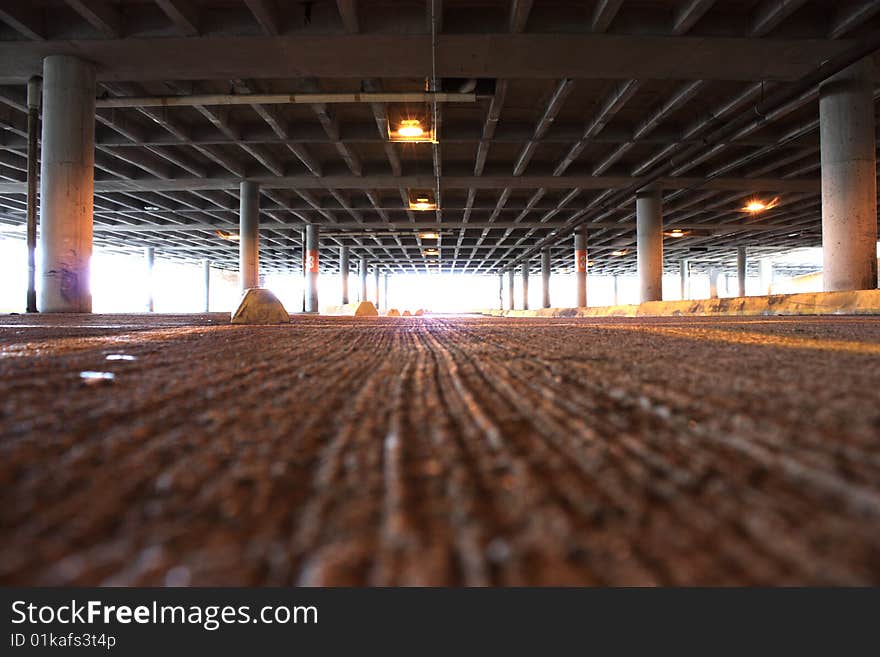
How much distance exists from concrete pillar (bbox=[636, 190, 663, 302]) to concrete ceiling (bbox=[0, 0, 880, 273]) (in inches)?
24.0

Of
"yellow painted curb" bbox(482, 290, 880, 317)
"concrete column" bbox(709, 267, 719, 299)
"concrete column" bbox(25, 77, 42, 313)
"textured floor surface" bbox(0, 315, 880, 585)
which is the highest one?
"concrete column" bbox(709, 267, 719, 299)

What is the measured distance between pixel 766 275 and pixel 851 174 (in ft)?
82.3

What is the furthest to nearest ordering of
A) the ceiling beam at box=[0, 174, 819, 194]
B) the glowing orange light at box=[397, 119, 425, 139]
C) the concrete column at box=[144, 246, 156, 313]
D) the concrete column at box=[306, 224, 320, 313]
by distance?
the concrete column at box=[144, 246, 156, 313], the concrete column at box=[306, 224, 320, 313], the ceiling beam at box=[0, 174, 819, 194], the glowing orange light at box=[397, 119, 425, 139]

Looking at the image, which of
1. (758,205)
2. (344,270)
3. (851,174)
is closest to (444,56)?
(851,174)

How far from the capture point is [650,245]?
1059 centimetres

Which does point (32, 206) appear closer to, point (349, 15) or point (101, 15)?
point (101, 15)

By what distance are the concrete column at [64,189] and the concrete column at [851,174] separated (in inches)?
375

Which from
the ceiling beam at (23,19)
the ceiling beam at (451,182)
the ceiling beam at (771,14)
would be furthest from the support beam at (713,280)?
the ceiling beam at (23,19)

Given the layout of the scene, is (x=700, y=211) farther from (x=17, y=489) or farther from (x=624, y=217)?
(x=17, y=489)

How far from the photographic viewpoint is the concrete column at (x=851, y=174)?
5285 millimetres

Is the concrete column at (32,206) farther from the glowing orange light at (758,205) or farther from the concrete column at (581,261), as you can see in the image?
the glowing orange light at (758,205)

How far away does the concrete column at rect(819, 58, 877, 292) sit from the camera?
17.3ft

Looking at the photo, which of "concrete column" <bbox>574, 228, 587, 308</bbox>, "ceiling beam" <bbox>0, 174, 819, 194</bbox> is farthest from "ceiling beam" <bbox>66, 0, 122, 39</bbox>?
"concrete column" <bbox>574, 228, 587, 308</bbox>

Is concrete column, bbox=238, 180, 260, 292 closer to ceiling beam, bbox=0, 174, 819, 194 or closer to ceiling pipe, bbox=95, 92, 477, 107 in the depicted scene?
ceiling beam, bbox=0, 174, 819, 194
